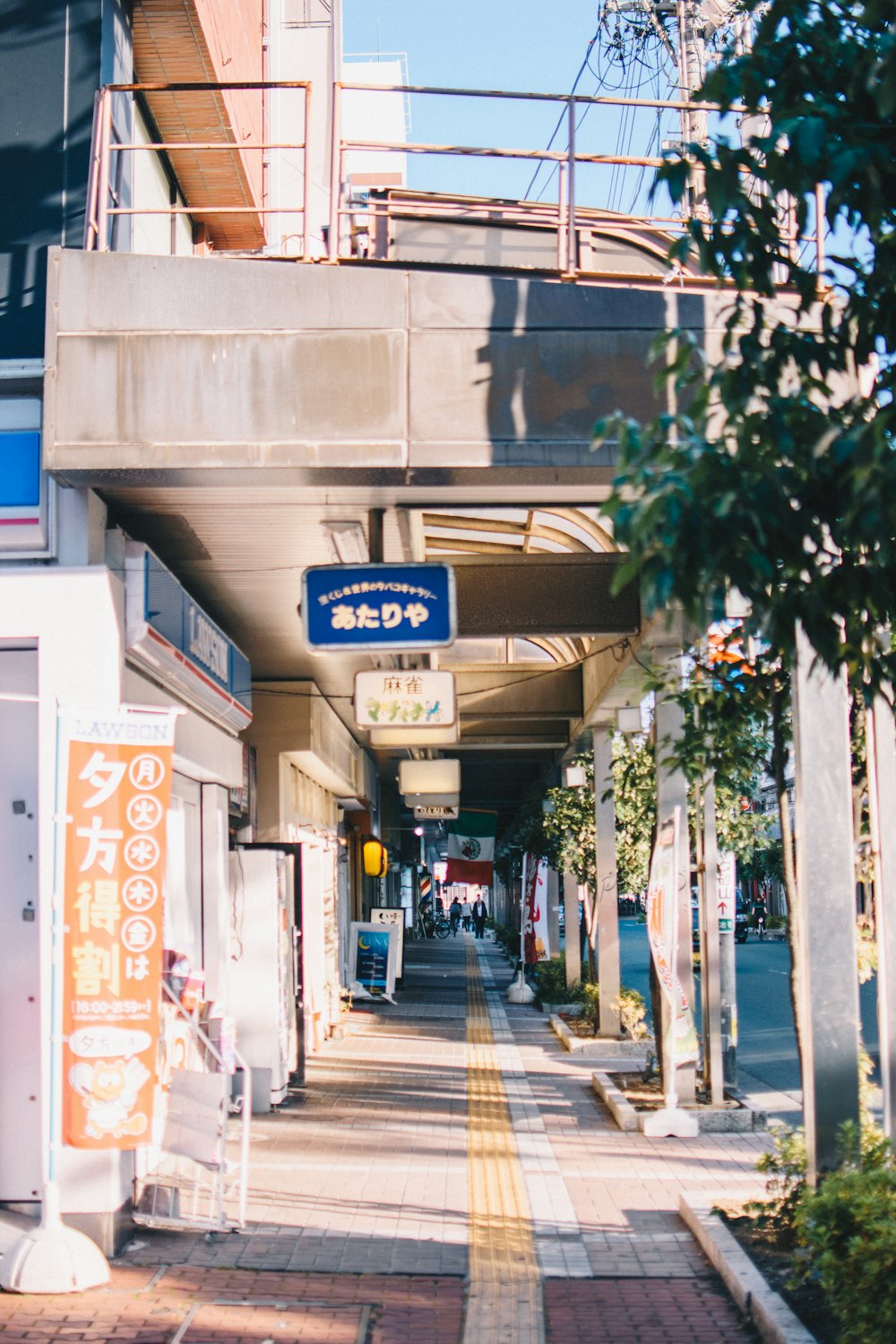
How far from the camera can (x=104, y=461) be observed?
287 inches

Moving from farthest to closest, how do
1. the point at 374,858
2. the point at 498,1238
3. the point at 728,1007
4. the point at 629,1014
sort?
the point at 374,858
the point at 629,1014
the point at 728,1007
the point at 498,1238

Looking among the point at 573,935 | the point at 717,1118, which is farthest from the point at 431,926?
the point at 717,1118

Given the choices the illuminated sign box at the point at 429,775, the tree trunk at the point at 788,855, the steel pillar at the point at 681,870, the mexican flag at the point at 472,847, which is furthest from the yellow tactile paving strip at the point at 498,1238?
the mexican flag at the point at 472,847

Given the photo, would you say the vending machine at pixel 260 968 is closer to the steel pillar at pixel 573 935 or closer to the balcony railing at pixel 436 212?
the balcony railing at pixel 436 212

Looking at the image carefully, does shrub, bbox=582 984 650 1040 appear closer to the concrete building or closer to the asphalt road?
the asphalt road

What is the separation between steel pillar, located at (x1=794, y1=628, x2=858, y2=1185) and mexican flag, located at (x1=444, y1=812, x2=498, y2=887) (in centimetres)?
2537

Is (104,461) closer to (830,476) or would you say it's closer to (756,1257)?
(830,476)

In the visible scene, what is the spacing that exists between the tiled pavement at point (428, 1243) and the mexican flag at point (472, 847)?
18812 millimetres

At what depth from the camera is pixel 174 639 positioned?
8422 millimetres

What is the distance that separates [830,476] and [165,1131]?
5.64 meters

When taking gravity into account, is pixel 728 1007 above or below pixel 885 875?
below

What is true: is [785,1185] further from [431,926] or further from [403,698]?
[431,926]

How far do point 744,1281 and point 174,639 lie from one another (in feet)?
15.6

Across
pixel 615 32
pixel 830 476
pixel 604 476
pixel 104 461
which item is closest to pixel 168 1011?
pixel 104 461
